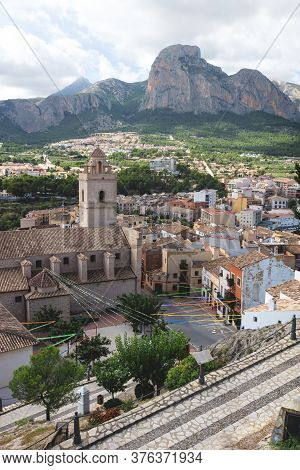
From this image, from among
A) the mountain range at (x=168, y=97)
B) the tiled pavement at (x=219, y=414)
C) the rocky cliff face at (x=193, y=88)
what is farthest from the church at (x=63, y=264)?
the rocky cliff face at (x=193, y=88)

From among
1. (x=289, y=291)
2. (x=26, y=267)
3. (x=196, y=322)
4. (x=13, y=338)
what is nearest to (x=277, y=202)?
(x=196, y=322)

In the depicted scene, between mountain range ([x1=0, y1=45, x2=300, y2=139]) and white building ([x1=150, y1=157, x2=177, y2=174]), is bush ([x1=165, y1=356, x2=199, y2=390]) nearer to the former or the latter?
white building ([x1=150, y1=157, x2=177, y2=174])

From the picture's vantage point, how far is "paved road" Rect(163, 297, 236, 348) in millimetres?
20766

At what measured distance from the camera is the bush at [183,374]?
10156 mm

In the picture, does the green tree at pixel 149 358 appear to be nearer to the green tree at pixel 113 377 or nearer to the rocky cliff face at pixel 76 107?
the green tree at pixel 113 377

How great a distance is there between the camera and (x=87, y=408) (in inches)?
443

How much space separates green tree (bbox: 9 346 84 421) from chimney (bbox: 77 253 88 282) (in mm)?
10848

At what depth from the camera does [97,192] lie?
91.2ft

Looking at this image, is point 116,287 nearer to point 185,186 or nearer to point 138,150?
point 185,186

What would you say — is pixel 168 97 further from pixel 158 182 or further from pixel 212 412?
pixel 212 412

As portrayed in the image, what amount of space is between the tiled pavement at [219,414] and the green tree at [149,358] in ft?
10.1

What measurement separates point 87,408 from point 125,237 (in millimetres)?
13562

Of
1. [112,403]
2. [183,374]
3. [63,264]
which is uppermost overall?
[63,264]

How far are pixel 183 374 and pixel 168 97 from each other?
131m
